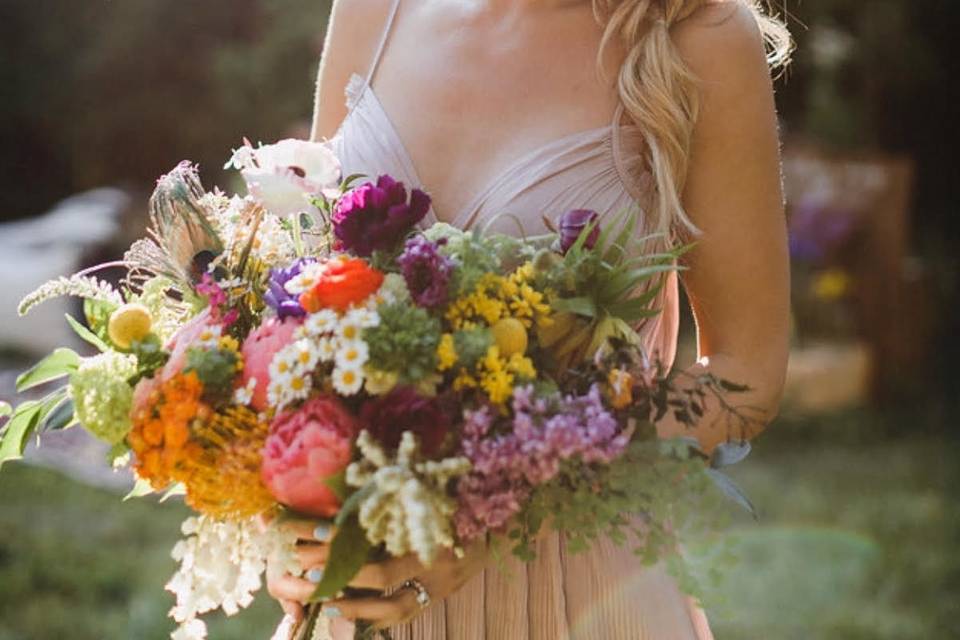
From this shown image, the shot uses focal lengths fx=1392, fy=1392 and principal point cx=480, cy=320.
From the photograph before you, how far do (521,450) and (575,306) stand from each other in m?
0.25

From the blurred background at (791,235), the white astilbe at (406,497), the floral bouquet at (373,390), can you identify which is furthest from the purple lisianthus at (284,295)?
the blurred background at (791,235)

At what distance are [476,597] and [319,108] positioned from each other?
3.20 ft

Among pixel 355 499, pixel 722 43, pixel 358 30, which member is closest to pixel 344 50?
pixel 358 30

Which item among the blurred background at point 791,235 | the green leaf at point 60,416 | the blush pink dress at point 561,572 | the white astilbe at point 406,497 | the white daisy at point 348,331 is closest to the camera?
the white astilbe at point 406,497

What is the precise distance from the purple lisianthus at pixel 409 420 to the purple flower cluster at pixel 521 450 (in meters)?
0.03

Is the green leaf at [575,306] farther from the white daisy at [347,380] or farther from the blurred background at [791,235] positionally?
the blurred background at [791,235]

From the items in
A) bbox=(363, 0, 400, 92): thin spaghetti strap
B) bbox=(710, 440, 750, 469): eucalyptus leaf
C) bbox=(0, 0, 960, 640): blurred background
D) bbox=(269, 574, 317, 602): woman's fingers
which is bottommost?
bbox=(269, 574, 317, 602): woman's fingers

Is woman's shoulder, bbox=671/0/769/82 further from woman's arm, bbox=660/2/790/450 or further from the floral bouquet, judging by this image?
the floral bouquet

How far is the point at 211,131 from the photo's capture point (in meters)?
8.73

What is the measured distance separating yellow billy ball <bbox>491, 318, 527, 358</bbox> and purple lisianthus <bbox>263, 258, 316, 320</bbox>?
246mm

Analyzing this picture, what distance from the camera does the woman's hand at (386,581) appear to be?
1747 mm

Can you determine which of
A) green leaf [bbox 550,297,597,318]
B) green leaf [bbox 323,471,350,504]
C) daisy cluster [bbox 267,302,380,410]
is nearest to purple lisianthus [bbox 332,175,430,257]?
daisy cluster [bbox 267,302,380,410]

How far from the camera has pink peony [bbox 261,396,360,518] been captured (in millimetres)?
1597

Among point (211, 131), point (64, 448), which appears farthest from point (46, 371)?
point (211, 131)
